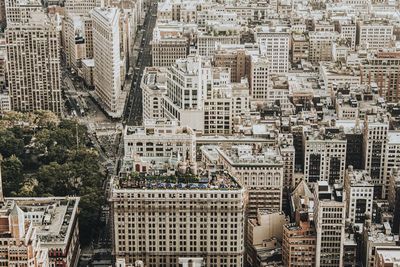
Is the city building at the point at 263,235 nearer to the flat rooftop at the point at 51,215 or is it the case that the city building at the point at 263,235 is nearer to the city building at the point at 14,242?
the flat rooftop at the point at 51,215

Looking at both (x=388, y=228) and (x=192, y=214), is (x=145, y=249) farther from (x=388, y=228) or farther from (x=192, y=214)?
(x=388, y=228)

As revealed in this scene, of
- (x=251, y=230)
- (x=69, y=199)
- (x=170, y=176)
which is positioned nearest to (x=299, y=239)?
(x=251, y=230)

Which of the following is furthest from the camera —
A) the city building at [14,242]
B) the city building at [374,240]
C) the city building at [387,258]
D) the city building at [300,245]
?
the city building at [374,240]

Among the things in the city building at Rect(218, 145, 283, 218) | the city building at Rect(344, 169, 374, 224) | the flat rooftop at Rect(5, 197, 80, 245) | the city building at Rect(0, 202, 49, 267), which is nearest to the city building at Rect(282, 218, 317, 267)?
the city building at Rect(218, 145, 283, 218)

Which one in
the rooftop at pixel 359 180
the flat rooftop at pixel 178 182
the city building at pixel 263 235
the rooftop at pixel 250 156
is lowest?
the city building at pixel 263 235

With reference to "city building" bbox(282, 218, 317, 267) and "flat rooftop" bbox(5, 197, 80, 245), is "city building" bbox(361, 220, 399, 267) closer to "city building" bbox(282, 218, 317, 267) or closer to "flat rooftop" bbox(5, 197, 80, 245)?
"city building" bbox(282, 218, 317, 267)

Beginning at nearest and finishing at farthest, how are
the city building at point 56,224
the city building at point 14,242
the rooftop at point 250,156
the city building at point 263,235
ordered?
the city building at point 14,242
the city building at point 56,224
the city building at point 263,235
the rooftop at point 250,156

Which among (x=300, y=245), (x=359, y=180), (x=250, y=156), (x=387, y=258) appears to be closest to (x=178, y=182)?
(x=300, y=245)

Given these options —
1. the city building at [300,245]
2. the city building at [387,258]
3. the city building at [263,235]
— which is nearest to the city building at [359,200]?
the city building at [263,235]

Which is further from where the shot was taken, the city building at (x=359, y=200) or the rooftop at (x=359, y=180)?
the rooftop at (x=359, y=180)
